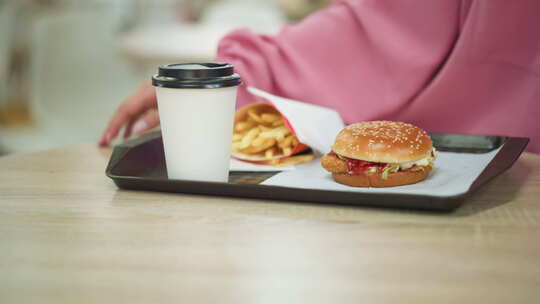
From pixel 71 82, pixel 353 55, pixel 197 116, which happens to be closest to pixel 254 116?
pixel 197 116

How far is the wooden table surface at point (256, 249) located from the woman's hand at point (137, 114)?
358 mm

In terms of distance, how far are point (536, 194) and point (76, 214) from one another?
0.59m

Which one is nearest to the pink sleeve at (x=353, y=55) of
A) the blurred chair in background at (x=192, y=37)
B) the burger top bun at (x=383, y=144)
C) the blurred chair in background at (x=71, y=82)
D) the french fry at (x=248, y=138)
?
the french fry at (x=248, y=138)

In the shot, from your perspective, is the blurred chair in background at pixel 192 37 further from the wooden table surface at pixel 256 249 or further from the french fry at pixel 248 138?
the wooden table surface at pixel 256 249

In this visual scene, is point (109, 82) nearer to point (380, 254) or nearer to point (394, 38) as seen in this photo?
point (394, 38)

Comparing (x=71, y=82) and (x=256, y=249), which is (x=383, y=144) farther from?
(x=71, y=82)

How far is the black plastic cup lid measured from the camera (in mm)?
850

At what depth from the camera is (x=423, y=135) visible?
982mm

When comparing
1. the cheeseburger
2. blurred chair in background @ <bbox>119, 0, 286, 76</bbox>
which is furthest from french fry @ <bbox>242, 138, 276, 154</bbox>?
blurred chair in background @ <bbox>119, 0, 286, 76</bbox>

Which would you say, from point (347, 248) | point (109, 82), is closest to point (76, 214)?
point (347, 248)

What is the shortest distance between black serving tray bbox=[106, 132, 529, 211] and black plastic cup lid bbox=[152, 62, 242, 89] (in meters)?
0.12

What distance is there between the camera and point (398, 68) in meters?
1.41

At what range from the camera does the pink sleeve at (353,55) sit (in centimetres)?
139

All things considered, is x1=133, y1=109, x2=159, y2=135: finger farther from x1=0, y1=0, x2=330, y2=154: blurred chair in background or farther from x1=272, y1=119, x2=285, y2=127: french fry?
x1=0, y1=0, x2=330, y2=154: blurred chair in background
